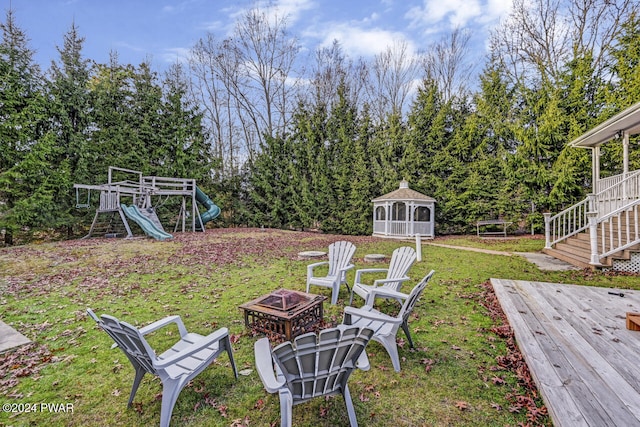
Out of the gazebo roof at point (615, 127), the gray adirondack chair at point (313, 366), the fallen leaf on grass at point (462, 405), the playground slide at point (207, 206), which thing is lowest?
the fallen leaf on grass at point (462, 405)

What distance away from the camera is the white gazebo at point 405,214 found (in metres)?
13.1

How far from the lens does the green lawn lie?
238 centimetres

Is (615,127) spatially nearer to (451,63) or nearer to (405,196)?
(405,196)

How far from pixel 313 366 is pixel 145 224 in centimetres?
1149

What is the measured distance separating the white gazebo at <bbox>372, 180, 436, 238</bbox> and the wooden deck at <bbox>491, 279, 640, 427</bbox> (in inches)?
326

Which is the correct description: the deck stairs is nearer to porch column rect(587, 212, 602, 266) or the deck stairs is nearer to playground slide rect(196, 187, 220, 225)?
porch column rect(587, 212, 602, 266)

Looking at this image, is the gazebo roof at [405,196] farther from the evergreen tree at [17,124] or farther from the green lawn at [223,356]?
A: the evergreen tree at [17,124]

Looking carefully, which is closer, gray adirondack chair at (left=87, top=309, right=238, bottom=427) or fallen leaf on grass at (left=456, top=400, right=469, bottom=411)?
gray adirondack chair at (left=87, top=309, right=238, bottom=427)

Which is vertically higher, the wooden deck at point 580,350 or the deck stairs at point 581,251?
the deck stairs at point 581,251

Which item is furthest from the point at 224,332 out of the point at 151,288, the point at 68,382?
the point at 151,288

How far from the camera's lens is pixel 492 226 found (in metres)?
13.6

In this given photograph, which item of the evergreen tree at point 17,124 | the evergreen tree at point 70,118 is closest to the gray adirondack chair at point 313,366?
the evergreen tree at point 17,124

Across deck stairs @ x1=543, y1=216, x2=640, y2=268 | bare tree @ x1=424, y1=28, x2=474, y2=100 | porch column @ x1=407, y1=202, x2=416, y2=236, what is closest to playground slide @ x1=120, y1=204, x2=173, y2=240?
porch column @ x1=407, y1=202, x2=416, y2=236

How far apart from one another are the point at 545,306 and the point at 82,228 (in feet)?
53.1
